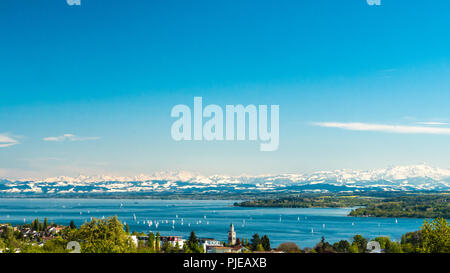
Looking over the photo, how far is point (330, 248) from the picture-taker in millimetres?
20188

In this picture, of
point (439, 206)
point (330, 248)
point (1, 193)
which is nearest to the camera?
point (330, 248)
